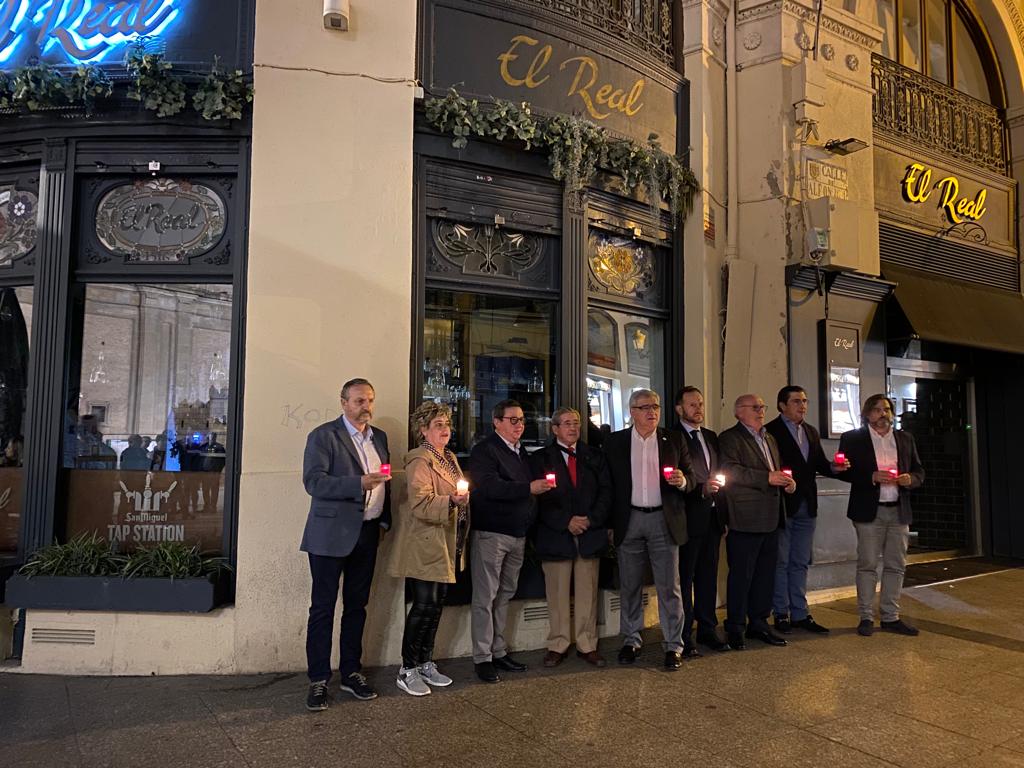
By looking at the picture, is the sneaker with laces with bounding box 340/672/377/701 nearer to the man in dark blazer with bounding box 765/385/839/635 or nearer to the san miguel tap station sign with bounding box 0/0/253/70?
the man in dark blazer with bounding box 765/385/839/635

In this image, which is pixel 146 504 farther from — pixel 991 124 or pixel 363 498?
pixel 991 124

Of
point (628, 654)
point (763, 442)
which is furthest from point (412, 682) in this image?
point (763, 442)

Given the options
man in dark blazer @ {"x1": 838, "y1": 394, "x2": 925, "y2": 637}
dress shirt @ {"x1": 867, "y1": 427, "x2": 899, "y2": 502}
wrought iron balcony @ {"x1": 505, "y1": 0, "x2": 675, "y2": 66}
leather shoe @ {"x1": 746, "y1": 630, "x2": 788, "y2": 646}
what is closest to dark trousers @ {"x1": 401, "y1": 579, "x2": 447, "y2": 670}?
leather shoe @ {"x1": 746, "y1": 630, "x2": 788, "y2": 646}

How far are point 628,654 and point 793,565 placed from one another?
1911 millimetres

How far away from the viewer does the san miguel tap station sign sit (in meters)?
5.84

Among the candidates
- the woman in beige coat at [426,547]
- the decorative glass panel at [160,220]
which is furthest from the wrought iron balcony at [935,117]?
the decorative glass panel at [160,220]

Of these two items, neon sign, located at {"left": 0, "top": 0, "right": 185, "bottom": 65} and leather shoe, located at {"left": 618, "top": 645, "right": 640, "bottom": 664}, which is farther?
neon sign, located at {"left": 0, "top": 0, "right": 185, "bottom": 65}

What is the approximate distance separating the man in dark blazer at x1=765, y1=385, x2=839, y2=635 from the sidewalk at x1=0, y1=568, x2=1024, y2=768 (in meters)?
0.70

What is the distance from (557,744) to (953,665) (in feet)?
10.7

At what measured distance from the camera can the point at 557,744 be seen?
159 inches

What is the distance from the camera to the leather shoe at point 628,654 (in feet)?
18.0

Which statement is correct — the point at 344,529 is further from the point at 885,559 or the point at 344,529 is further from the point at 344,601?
the point at 885,559

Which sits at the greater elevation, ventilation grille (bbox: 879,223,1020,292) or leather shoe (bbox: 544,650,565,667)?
ventilation grille (bbox: 879,223,1020,292)

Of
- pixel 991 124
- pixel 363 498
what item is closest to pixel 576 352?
pixel 363 498
